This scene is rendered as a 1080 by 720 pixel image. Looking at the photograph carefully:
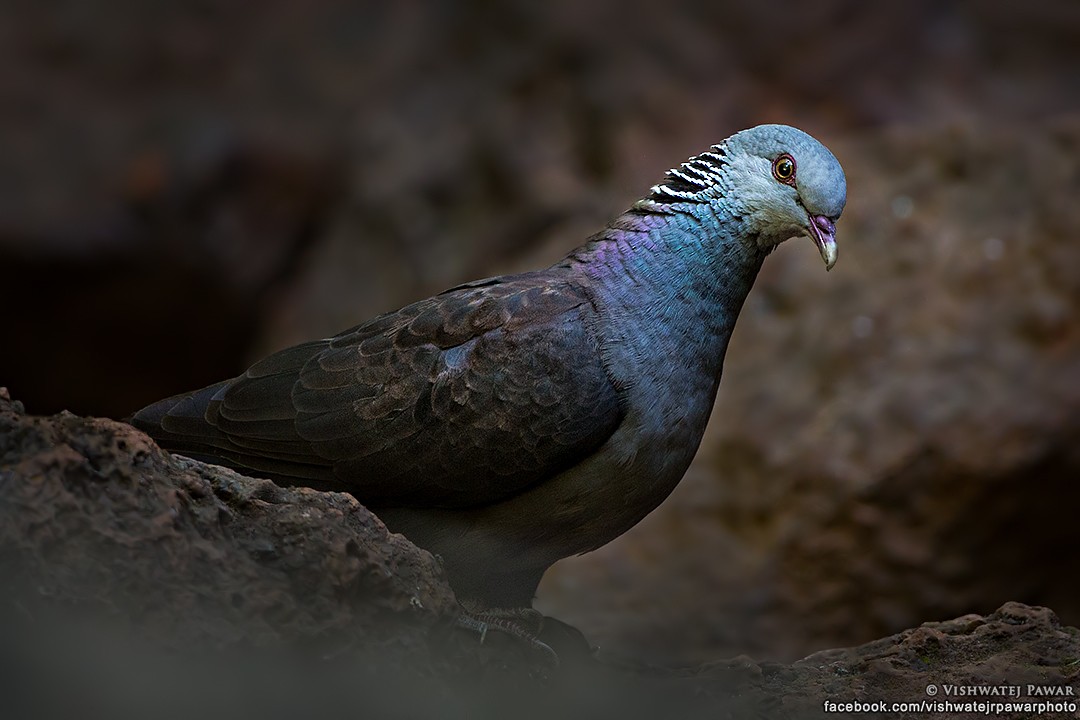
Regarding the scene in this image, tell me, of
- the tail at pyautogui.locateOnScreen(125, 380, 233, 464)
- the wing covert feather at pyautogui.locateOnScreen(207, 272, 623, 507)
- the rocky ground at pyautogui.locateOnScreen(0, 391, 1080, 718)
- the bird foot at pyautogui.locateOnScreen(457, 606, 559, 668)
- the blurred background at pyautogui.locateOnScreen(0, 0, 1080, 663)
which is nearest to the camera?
the rocky ground at pyautogui.locateOnScreen(0, 391, 1080, 718)

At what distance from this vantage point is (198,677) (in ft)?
8.20

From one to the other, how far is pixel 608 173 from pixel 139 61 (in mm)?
3954

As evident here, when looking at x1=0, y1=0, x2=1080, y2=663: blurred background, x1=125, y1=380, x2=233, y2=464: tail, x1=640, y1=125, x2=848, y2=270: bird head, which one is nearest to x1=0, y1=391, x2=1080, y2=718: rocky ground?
x1=125, y1=380, x2=233, y2=464: tail

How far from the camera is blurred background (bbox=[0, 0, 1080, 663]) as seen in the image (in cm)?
675

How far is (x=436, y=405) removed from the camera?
14.3 ft

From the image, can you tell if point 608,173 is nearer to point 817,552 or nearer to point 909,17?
point 909,17

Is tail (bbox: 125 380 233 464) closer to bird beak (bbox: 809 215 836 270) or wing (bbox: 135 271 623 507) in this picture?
wing (bbox: 135 271 623 507)

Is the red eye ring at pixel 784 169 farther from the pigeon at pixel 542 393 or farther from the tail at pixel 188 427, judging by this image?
the tail at pixel 188 427

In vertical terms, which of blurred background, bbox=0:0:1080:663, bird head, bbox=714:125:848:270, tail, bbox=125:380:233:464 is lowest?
tail, bbox=125:380:233:464

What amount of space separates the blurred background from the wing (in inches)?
88.5

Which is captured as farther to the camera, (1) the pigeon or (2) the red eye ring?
(2) the red eye ring

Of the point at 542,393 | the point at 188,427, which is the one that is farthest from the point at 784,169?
the point at 188,427

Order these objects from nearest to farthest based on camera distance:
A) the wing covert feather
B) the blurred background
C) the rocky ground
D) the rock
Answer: the rocky ground < the rock < the wing covert feather < the blurred background

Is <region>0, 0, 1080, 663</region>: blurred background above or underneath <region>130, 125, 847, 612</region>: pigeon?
above
